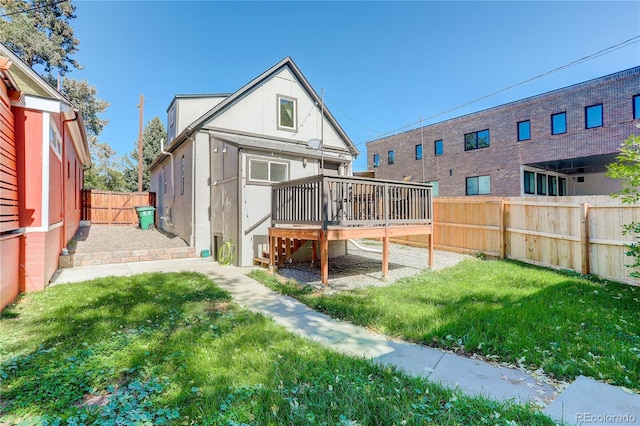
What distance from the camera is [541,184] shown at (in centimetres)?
1869

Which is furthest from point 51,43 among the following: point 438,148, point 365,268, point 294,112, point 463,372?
point 463,372

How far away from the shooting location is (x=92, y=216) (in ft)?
55.0

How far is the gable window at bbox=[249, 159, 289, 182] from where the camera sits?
8.54 meters

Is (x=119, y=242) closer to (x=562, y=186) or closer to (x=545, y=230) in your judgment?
(x=545, y=230)

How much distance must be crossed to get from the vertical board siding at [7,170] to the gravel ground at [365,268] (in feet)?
16.4

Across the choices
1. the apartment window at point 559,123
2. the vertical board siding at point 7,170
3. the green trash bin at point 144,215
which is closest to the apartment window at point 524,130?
the apartment window at point 559,123

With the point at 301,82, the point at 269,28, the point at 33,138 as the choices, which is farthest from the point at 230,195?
the point at 269,28

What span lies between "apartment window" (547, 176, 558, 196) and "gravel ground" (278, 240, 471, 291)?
14218 millimetres

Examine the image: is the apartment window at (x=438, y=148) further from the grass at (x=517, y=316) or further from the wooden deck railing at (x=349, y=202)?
the grass at (x=517, y=316)

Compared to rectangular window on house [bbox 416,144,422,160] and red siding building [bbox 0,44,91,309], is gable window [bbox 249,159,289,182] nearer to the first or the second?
red siding building [bbox 0,44,91,309]

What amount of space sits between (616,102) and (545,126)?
2.86 meters

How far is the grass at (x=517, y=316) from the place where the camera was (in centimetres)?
304

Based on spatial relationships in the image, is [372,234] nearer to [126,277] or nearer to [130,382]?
[130,382]

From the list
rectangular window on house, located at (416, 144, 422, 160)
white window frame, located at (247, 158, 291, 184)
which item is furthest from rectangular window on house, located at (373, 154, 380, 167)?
white window frame, located at (247, 158, 291, 184)
